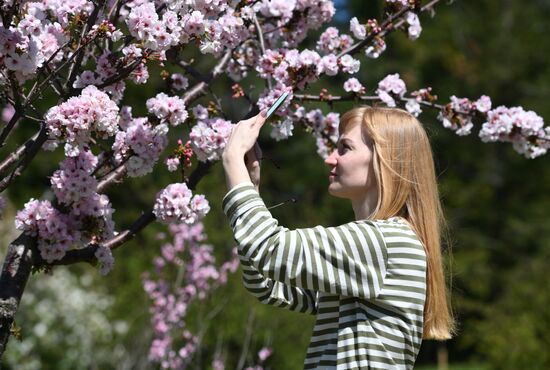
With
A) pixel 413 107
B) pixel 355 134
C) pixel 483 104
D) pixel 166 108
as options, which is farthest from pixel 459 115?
pixel 166 108

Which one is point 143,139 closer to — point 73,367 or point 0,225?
point 73,367

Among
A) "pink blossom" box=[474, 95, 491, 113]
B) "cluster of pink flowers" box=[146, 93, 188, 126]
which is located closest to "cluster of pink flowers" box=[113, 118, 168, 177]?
"cluster of pink flowers" box=[146, 93, 188, 126]

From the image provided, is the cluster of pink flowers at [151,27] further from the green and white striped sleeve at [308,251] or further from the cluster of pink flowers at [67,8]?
the green and white striped sleeve at [308,251]

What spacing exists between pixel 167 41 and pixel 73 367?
6216 millimetres

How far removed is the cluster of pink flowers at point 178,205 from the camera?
2.33 meters

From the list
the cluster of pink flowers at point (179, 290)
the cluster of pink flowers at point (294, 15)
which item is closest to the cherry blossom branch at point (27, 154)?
the cluster of pink flowers at point (294, 15)

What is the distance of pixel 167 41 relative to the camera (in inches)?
89.1

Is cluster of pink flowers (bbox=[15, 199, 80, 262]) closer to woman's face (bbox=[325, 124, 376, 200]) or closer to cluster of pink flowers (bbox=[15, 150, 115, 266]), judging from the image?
cluster of pink flowers (bbox=[15, 150, 115, 266])

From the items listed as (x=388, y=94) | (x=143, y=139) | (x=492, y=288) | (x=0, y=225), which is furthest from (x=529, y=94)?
(x=143, y=139)

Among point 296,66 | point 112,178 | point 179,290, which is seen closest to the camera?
point 112,178

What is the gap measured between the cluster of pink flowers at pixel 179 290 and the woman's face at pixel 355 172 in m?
2.17

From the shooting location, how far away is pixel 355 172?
221 centimetres

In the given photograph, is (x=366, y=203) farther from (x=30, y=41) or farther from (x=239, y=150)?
(x=30, y=41)

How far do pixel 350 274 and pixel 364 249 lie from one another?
0.07 metres
